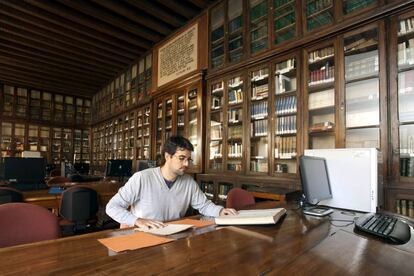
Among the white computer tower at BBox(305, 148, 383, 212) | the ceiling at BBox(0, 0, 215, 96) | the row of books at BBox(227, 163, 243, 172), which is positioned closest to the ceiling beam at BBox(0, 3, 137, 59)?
the ceiling at BBox(0, 0, 215, 96)

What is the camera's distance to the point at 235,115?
12.6ft

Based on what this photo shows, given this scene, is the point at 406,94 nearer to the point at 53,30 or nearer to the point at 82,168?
the point at 53,30

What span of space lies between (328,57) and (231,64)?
142 centimetres

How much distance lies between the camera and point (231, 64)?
3.85 metres

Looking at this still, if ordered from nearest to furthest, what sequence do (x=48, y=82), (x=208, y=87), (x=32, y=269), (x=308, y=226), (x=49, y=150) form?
1. (x=32, y=269)
2. (x=308, y=226)
3. (x=208, y=87)
4. (x=48, y=82)
5. (x=49, y=150)

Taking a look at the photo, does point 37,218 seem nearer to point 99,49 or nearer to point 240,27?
point 240,27

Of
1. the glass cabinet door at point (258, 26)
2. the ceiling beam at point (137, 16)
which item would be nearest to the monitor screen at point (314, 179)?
the glass cabinet door at point (258, 26)

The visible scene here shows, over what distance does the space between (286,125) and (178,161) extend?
187cm

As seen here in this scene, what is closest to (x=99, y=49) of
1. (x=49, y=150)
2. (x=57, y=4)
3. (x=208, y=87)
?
(x=57, y=4)

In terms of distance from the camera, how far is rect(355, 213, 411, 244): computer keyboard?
110cm

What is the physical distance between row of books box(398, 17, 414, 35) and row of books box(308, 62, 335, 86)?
0.63 m

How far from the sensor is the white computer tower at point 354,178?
1687mm

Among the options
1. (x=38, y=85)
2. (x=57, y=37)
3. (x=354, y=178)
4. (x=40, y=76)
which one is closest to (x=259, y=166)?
(x=354, y=178)

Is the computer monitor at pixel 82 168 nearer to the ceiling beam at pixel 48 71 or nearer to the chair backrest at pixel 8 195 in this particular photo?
the ceiling beam at pixel 48 71
